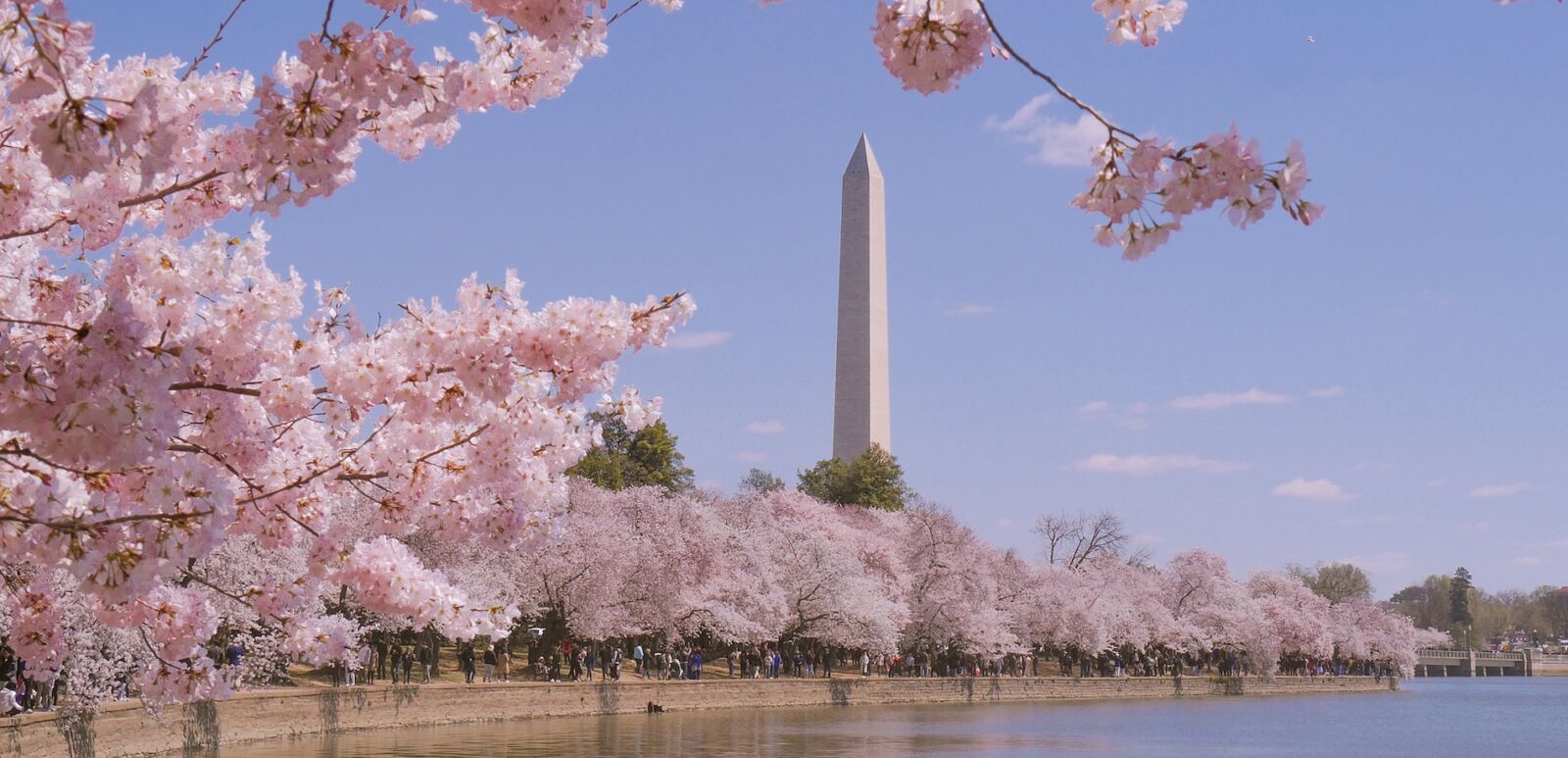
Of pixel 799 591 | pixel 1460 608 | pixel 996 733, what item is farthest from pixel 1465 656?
pixel 996 733

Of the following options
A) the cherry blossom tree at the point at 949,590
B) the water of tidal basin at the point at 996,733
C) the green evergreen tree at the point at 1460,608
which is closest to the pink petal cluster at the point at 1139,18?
the water of tidal basin at the point at 996,733

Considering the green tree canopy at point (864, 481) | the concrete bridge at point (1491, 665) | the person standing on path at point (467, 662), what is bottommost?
the concrete bridge at point (1491, 665)

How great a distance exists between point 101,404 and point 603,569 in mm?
33572

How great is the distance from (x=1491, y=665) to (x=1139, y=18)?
116419 millimetres

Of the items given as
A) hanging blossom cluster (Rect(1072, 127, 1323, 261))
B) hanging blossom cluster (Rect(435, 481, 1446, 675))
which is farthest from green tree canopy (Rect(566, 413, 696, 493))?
hanging blossom cluster (Rect(1072, 127, 1323, 261))

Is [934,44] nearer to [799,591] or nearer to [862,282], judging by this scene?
[799,591]

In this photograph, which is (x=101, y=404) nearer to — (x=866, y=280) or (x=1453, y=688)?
(x=866, y=280)

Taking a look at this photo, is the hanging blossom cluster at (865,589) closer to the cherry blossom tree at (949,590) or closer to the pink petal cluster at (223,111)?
the cherry blossom tree at (949,590)

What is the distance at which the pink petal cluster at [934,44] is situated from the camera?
3947 mm

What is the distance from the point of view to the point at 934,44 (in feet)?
13.0

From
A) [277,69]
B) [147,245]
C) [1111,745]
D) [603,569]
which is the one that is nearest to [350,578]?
[147,245]

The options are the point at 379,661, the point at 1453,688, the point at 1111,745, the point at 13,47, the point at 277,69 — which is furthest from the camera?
the point at 1453,688

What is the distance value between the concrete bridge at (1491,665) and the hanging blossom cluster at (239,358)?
109549 mm

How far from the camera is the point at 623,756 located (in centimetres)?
2459
